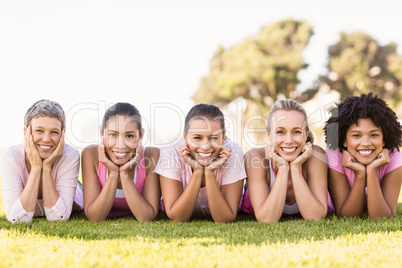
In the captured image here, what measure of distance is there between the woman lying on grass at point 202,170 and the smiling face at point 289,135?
550 millimetres

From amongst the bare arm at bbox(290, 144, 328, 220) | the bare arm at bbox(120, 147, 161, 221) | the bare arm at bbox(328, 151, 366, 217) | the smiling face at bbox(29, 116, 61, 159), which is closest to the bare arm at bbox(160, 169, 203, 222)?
the bare arm at bbox(120, 147, 161, 221)

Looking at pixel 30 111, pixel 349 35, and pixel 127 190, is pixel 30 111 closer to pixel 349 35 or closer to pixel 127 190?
pixel 127 190

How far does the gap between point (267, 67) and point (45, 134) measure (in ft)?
122

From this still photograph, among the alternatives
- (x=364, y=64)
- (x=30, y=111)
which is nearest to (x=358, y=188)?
(x=30, y=111)

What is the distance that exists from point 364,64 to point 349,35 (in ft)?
11.8

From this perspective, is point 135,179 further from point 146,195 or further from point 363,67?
point 363,67

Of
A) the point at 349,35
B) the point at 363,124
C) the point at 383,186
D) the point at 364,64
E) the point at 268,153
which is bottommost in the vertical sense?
the point at 383,186

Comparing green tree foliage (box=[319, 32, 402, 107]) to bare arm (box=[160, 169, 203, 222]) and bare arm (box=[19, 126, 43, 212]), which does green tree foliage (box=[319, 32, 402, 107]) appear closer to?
bare arm (box=[160, 169, 203, 222])

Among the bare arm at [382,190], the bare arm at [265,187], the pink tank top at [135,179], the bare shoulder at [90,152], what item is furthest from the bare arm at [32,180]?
the bare arm at [382,190]

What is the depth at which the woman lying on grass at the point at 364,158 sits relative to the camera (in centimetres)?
504

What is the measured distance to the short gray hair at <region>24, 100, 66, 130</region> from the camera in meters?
5.18

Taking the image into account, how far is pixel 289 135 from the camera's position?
5066 mm

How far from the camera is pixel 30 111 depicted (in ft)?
17.3

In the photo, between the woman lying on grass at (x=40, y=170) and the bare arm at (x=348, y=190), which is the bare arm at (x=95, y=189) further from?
the bare arm at (x=348, y=190)
